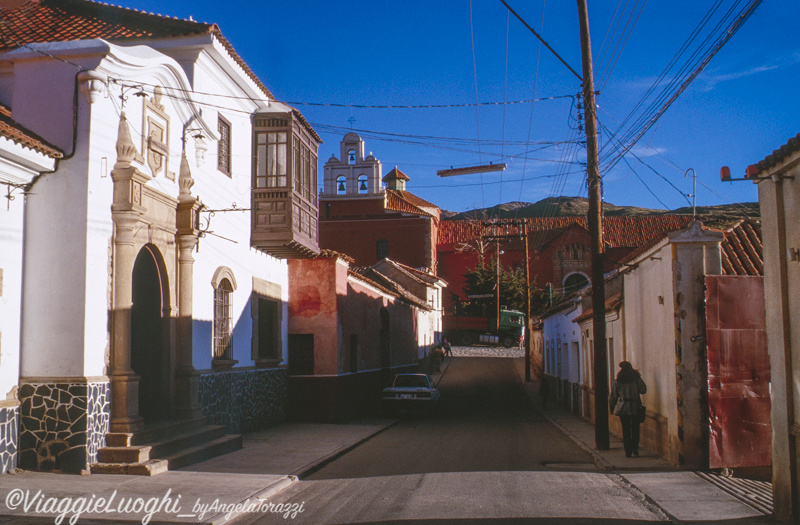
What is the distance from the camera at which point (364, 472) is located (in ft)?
38.6

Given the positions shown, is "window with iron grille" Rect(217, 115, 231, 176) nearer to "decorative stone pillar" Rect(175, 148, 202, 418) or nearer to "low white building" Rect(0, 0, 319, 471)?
"low white building" Rect(0, 0, 319, 471)

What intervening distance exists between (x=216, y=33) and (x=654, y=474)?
11.6 meters

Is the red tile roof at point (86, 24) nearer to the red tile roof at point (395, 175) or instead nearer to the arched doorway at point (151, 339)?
the arched doorway at point (151, 339)

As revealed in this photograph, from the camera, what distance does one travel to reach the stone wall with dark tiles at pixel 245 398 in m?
14.9

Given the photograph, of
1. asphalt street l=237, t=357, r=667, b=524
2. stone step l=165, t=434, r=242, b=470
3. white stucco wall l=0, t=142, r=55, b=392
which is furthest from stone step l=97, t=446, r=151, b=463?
asphalt street l=237, t=357, r=667, b=524

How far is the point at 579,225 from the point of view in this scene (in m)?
68.8

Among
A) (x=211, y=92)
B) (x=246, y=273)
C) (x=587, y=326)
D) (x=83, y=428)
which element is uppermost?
(x=211, y=92)

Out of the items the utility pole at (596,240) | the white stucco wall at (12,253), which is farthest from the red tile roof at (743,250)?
the white stucco wall at (12,253)

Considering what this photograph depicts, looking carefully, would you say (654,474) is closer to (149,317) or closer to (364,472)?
(364,472)

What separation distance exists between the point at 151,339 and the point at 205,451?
93.3 inches

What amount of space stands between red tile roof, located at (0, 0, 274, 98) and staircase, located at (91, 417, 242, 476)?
7.46m

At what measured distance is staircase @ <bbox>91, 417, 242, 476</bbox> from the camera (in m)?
10.7

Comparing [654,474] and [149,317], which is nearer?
[654,474]

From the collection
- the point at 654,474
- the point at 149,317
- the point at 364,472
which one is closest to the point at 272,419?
the point at 149,317
